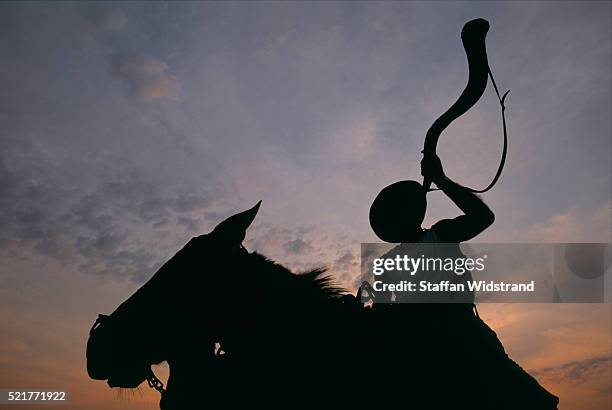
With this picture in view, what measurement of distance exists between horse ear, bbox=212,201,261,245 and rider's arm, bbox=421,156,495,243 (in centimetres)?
161

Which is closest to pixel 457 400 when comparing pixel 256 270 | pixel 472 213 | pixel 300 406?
pixel 300 406

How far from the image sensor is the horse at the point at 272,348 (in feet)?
11.5

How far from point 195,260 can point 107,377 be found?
112 cm

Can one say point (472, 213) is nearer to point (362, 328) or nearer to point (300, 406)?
point (362, 328)

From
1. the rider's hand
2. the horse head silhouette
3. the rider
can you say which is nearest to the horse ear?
the horse head silhouette

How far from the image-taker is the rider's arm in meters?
4.02

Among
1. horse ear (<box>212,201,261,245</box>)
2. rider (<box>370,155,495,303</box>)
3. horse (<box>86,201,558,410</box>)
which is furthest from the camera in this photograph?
rider (<box>370,155,495,303</box>)

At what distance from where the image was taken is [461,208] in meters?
4.09

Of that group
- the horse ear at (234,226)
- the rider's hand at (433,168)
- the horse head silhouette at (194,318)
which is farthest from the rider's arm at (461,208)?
the horse ear at (234,226)

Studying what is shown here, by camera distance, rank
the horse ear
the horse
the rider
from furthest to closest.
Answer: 1. the rider
2. the horse ear
3. the horse

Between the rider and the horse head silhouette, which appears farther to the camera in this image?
the rider

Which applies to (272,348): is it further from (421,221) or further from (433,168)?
(433,168)

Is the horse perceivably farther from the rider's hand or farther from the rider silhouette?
the rider's hand

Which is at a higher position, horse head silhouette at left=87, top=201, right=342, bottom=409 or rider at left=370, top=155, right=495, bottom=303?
rider at left=370, top=155, right=495, bottom=303
